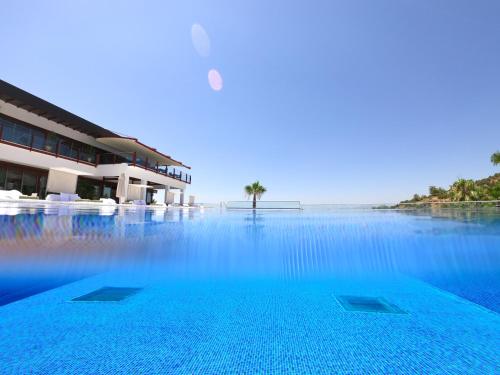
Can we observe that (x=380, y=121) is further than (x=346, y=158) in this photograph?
No

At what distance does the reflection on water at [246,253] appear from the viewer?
15.4ft

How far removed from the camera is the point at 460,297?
3398 mm

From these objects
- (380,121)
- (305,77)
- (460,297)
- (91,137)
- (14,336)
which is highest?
(305,77)

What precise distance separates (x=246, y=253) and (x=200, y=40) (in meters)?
18.9

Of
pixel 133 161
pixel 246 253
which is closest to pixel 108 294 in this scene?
pixel 246 253

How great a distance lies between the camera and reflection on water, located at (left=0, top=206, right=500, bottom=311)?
15.4 ft

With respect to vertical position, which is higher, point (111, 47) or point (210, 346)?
point (111, 47)

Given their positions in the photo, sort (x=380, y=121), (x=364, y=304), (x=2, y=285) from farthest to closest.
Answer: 1. (x=380, y=121)
2. (x=2, y=285)
3. (x=364, y=304)

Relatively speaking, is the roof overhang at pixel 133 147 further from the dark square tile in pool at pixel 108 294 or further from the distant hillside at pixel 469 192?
the distant hillside at pixel 469 192

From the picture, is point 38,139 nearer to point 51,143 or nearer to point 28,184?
point 51,143

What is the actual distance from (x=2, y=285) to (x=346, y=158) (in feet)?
126

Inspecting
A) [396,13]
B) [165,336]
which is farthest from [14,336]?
[396,13]

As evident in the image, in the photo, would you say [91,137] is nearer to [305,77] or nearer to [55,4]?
[55,4]

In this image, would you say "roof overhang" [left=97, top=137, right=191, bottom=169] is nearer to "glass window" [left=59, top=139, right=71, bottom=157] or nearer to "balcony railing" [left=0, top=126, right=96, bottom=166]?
"balcony railing" [left=0, top=126, right=96, bottom=166]
